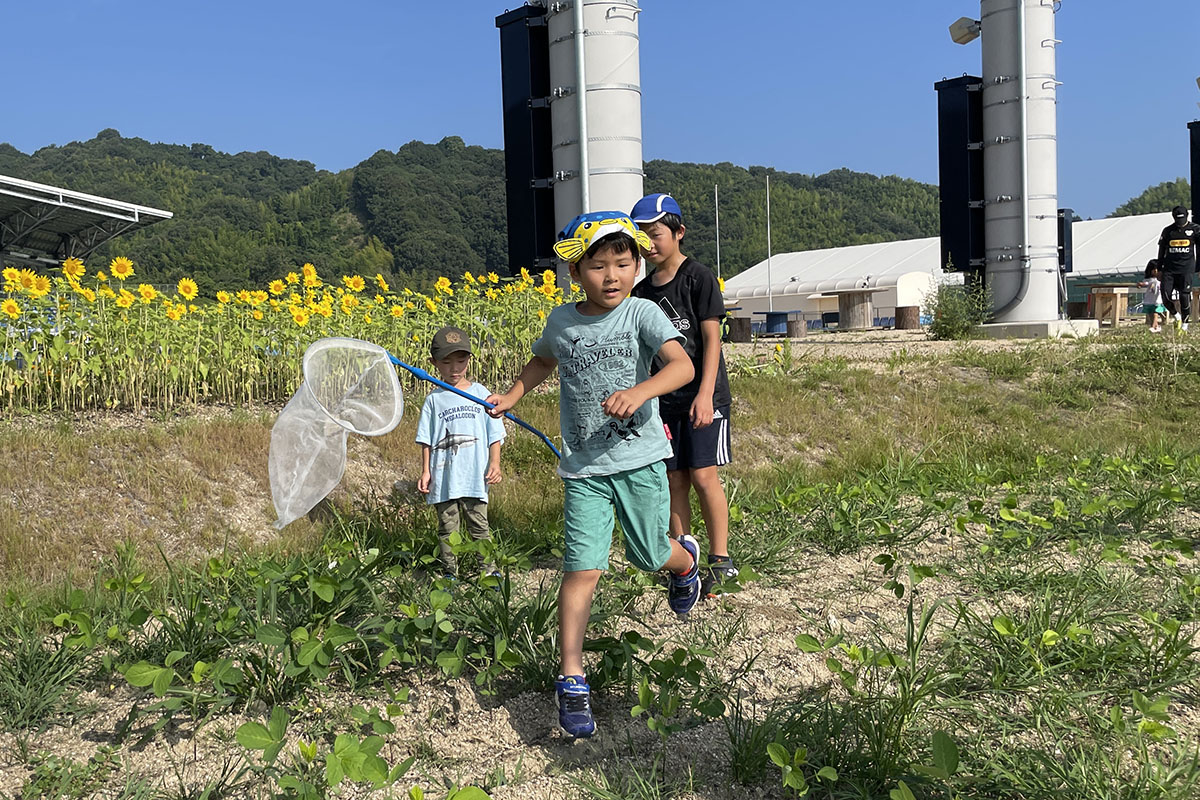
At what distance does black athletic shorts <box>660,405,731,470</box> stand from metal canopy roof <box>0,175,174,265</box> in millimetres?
23269

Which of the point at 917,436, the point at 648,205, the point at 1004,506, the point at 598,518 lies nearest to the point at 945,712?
the point at 598,518

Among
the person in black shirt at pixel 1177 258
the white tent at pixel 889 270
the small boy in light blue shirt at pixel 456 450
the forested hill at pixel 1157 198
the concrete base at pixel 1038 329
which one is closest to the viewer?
the small boy in light blue shirt at pixel 456 450

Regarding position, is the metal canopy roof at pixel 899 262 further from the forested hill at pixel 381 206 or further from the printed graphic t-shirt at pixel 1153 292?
the printed graphic t-shirt at pixel 1153 292

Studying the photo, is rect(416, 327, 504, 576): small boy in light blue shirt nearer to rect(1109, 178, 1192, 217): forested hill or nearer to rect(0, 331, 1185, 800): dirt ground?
rect(0, 331, 1185, 800): dirt ground

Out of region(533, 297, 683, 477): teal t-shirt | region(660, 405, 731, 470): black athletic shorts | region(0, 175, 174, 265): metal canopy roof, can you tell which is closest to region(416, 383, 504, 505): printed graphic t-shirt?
region(660, 405, 731, 470): black athletic shorts

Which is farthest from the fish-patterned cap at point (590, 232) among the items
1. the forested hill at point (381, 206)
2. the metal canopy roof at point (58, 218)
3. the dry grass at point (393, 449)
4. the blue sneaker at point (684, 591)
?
the metal canopy roof at point (58, 218)

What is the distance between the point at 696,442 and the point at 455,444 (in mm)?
1181

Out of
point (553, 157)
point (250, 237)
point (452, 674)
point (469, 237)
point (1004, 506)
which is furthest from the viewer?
point (469, 237)

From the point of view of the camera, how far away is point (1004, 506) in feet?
12.9

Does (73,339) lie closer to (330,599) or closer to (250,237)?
(330,599)

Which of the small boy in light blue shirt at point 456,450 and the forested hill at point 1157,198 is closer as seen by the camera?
the small boy in light blue shirt at point 456,450

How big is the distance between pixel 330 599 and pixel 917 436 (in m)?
5.44

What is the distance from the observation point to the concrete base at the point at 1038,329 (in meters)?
13.7

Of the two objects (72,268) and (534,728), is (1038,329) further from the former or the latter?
(534,728)
